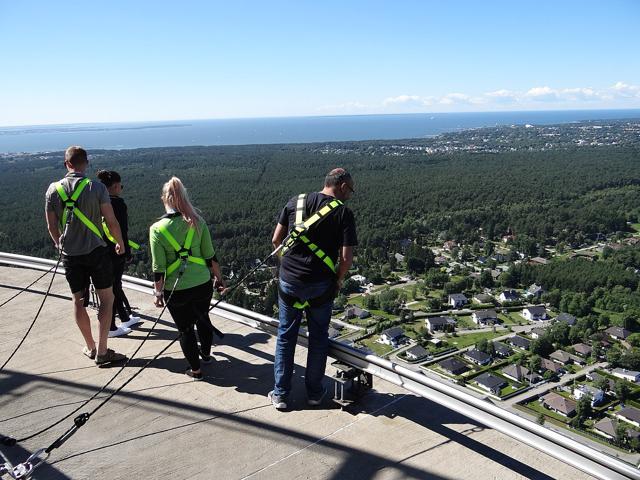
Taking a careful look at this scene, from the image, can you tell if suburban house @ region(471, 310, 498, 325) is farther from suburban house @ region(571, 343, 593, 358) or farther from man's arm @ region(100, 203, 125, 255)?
man's arm @ region(100, 203, 125, 255)

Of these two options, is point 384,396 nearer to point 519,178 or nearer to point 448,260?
point 448,260

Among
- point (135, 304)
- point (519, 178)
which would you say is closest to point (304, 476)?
point (135, 304)

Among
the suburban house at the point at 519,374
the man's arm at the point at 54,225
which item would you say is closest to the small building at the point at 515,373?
the suburban house at the point at 519,374

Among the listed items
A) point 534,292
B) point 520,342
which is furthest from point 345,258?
point 534,292

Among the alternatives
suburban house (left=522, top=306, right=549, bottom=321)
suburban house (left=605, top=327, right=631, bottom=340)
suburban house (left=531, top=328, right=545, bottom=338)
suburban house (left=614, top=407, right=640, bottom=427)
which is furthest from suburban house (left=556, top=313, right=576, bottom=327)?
suburban house (left=614, top=407, right=640, bottom=427)

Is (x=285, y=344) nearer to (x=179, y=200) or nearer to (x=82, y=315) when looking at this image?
(x=179, y=200)

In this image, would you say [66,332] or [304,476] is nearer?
[304,476]
